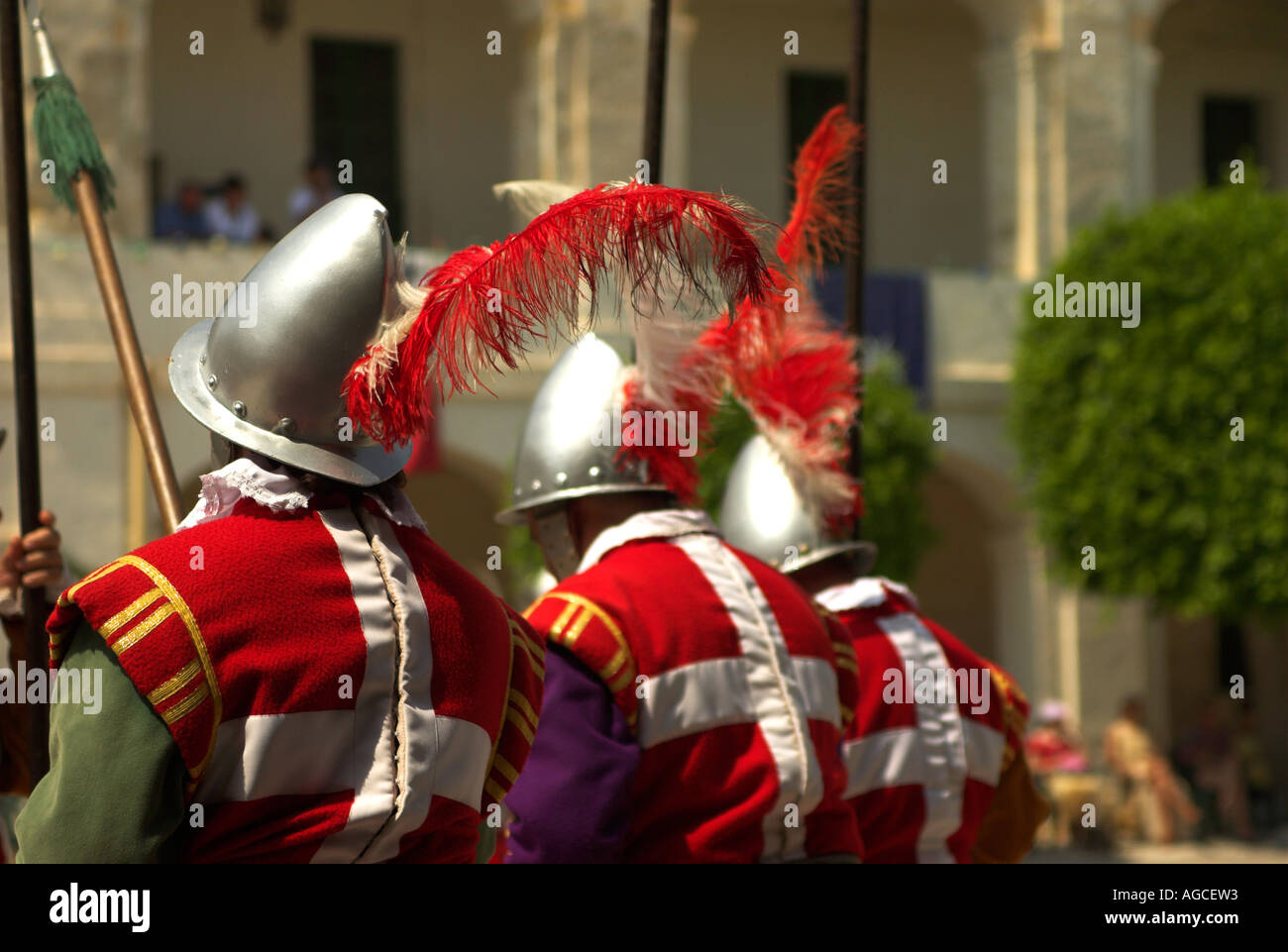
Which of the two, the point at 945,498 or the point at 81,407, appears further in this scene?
the point at 945,498

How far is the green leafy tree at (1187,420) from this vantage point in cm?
1355

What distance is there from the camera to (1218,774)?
14.6 m

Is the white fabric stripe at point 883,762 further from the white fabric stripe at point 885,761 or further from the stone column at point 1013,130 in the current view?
the stone column at point 1013,130

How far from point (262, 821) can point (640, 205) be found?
92 centimetres

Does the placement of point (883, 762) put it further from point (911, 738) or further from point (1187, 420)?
point (1187, 420)

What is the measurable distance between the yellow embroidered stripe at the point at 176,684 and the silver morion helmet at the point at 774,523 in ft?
7.30

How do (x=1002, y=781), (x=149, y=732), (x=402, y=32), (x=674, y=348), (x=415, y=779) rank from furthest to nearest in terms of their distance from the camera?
(x=402, y=32) < (x=1002, y=781) < (x=674, y=348) < (x=415, y=779) < (x=149, y=732)

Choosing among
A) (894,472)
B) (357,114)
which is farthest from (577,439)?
(357,114)

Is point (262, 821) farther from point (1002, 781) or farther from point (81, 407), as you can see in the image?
point (81, 407)

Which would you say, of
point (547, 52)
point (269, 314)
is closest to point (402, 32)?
point (547, 52)

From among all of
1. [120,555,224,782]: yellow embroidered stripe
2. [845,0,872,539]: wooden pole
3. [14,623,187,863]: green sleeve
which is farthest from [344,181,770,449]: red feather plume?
[845,0,872,539]: wooden pole

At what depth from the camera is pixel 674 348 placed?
3.49 meters

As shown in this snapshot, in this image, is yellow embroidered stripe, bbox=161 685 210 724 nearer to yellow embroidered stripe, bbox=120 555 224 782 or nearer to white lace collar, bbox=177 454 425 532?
yellow embroidered stripe, bbox=120 555 224 782

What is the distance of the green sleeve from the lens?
7.04 ft
